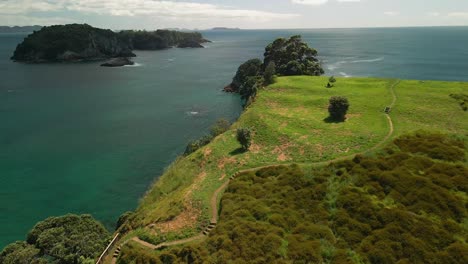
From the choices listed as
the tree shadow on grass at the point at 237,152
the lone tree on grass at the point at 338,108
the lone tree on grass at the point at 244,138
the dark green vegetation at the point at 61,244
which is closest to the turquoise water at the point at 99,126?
the dark green vegetation at the point at 61,244

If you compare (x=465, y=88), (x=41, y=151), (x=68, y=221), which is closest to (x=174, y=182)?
(x=68, y=221)

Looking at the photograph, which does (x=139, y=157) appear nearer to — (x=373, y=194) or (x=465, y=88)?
(x=373, y=194)

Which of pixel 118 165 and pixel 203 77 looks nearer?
pixel 118 165

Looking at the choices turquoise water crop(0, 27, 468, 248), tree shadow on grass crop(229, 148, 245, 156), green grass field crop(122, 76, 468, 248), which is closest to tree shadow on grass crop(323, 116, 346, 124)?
green grass field crop(122, 76, 468, 248)

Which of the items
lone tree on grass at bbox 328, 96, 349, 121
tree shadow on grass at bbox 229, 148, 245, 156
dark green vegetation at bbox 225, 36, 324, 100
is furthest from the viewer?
dark green vegetation at bbox 225, 36, 324, 100

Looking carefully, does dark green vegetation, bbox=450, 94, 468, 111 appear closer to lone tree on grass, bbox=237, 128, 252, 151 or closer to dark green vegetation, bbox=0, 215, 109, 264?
lone tree on grass, bbox=237, 128, 252, 151

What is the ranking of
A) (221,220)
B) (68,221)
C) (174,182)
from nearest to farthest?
(221,220), (68,221), (174,182)
